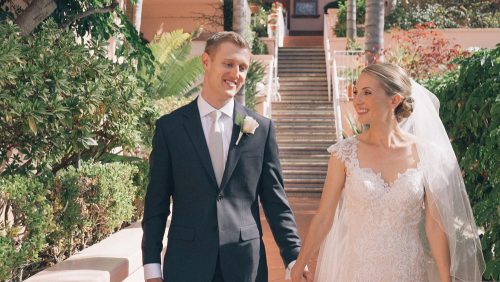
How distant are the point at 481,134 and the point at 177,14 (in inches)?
885

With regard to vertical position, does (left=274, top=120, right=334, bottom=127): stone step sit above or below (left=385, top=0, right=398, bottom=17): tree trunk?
below

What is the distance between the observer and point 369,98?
15.8 feet

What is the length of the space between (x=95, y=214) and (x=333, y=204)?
3639 mm

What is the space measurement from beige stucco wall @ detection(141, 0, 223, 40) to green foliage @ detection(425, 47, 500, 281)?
2100 cm

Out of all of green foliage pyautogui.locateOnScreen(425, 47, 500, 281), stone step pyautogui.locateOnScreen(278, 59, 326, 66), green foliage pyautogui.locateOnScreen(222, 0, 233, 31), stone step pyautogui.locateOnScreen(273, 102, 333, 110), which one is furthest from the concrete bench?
stone step pyautogui.locateOnScreen(278, 59, 326, 66)

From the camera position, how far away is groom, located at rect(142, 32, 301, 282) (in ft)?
14.6

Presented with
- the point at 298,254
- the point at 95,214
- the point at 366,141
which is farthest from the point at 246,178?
the point at 95,214

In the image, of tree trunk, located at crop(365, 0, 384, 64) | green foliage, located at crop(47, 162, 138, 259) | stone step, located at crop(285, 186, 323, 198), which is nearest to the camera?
green foliage, located at crop(47, 162, 138, 259)

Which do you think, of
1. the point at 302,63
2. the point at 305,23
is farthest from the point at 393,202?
the point at 305,23

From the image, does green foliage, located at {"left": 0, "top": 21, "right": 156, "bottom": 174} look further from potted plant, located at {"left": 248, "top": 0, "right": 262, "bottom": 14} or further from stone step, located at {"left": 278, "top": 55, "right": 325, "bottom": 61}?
potted plant, located at {"left": 248, "top": 0, "right": 262, "bottom": 14}

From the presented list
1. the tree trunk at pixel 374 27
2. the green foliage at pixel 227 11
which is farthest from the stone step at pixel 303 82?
the tree trunk at pixel 374 27

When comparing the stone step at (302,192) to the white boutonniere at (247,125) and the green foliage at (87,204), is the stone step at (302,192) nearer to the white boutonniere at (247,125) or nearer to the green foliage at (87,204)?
the green foliage at (87,204)

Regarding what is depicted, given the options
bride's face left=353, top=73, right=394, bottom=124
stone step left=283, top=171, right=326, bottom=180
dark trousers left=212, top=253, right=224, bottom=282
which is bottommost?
stone step left=283, top=171, right=326, bottom=180

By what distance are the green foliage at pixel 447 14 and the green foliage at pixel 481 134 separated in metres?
21.2
